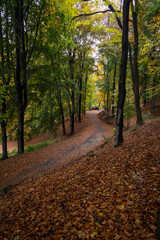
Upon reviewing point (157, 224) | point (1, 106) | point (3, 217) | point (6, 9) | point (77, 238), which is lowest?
point (3, 217)

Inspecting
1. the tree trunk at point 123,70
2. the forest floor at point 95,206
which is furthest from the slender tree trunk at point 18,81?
the tree trunk at point 123,70

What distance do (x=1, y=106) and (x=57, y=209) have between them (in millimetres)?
10725

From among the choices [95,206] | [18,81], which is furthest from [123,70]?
[18,81]

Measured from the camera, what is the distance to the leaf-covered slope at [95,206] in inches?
90.1

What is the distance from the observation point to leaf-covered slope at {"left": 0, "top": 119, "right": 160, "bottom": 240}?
7.51 feet

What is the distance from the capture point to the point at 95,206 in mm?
2891

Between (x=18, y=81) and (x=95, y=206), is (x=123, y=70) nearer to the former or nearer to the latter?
(x=95, y=206)

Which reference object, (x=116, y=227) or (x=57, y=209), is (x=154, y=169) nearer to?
(x=116, y=227)

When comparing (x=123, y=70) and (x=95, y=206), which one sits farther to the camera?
(x=123, y=70)

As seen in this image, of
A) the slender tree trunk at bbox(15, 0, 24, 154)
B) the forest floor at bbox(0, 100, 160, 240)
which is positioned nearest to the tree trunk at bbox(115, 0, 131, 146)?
→ the forest floor at bbox(0, 100, 160, 240)

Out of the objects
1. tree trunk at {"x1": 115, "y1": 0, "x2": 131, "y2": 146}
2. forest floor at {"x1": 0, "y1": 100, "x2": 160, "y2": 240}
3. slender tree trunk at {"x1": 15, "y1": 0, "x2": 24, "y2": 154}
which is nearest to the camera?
forest floor at {"x1": 0, "y1": 100, "x2": 160, "y2": 240}

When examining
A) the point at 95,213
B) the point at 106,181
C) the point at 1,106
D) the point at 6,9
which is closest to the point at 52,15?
the point at 6,9

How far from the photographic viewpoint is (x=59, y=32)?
796 cm

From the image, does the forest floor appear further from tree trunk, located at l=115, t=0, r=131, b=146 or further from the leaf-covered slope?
tree trunk, located at l=115, t=0, r=131, b=146
